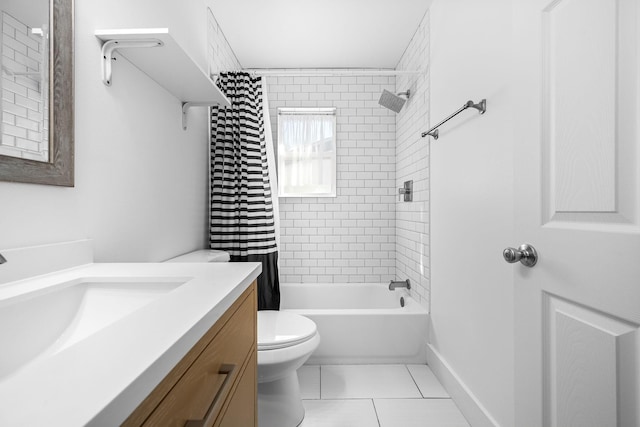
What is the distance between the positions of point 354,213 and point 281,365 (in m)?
1.87

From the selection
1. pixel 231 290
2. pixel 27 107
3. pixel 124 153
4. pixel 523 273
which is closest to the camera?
pixel 231 290

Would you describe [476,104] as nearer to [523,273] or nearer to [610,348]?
[523,273]

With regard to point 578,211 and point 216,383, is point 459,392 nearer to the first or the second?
point 578,211

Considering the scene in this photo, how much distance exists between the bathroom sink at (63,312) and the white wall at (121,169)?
0.19m

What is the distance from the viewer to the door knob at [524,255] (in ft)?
3.21

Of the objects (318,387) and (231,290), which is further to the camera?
(318,387)

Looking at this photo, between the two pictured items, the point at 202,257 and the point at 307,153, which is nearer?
the point at 202,257

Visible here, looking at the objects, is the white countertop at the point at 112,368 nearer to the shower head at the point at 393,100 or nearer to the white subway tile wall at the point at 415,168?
the white subway tile wall at the point at 415,168

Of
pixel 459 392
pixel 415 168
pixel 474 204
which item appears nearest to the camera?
pixel 474 204

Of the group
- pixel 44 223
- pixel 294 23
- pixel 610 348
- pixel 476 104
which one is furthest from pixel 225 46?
pixel 610 348

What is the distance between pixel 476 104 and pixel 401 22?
4.13ft

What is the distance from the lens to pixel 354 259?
10.4ft

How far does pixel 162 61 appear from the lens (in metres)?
1.32

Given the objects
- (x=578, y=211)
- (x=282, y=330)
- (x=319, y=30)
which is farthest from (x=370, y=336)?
(x=319, y=30)
